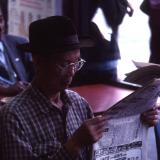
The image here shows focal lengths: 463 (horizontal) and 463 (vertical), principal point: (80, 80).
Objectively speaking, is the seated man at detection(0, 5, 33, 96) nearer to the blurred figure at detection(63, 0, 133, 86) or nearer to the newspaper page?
the blurred figure at detection(63, 0, 133, 86)

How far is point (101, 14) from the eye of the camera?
3.69 metres

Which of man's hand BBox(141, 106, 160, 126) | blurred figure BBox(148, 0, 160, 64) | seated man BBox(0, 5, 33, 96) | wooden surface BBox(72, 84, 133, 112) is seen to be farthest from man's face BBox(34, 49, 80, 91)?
blurred figure BBox(148, 0, 160, 64)

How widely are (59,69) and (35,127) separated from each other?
190 millimetres

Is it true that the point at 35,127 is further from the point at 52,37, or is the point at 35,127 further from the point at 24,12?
the point at 24,12

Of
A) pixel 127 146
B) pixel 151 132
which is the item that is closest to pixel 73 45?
pixel 127 146

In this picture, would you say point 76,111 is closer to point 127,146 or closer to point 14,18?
point 127,146

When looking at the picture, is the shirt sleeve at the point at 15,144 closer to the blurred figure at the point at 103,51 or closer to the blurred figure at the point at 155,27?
the blurred figure at the point at 103,51

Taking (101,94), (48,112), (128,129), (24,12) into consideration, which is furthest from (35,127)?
(24,12)

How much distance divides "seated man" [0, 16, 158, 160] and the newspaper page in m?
0.08

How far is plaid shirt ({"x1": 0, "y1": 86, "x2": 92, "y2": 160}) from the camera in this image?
1.34 metres

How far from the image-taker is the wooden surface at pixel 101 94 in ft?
8.30

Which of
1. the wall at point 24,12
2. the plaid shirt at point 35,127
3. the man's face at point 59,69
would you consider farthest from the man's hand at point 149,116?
the wall at point 24,12

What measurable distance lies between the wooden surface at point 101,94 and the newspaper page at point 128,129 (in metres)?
0.75

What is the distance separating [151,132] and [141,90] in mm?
611
